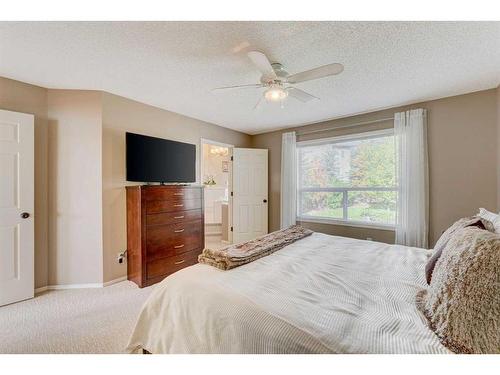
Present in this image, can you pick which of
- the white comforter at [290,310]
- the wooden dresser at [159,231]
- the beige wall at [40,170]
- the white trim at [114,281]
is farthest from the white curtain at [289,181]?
the beige wall at [40,170]

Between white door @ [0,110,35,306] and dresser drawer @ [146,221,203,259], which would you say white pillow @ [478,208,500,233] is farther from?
white door @ [0,110,35,306]

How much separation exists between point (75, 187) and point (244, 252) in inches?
90.8

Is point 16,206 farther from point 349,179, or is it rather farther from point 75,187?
point 349,179

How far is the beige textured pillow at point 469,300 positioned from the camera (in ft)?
2.74

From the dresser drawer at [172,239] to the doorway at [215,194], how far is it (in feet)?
5.80

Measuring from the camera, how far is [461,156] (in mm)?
2801

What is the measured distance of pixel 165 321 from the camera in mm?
1272

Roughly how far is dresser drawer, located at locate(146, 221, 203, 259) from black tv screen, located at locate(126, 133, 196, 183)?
690 millimetres

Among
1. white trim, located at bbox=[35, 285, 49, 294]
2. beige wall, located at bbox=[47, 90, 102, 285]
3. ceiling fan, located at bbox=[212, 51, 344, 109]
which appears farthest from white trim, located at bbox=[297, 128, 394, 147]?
white trim, located at bbox=[35, 285, 49, 294]

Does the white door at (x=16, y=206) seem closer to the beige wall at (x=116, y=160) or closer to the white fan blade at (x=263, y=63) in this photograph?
the beige wall at (x=116, y=160)

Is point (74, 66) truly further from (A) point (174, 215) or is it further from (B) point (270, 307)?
(B) point (270, 307)

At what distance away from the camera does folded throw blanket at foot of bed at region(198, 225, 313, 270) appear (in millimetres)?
1534
